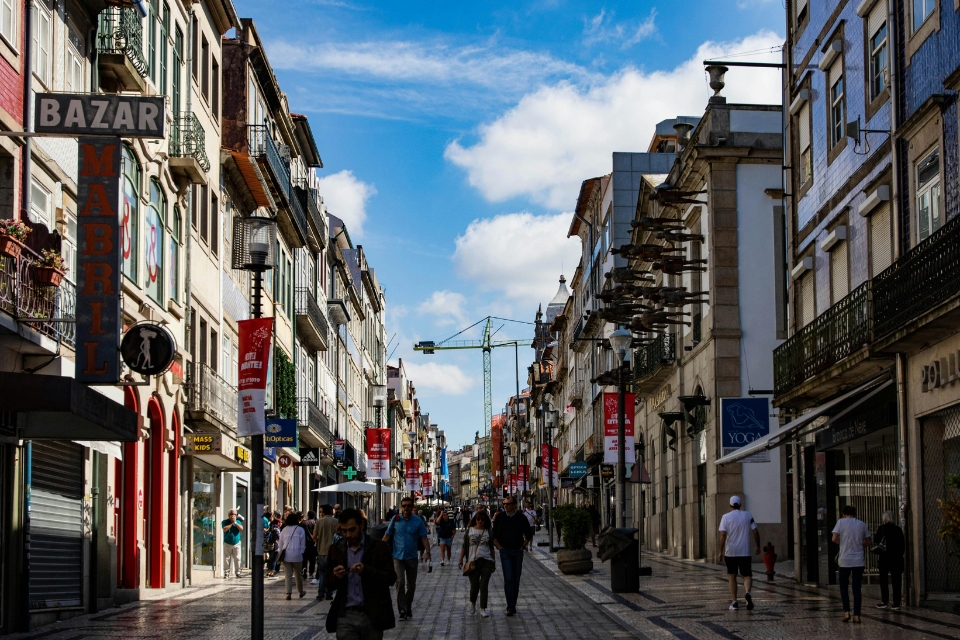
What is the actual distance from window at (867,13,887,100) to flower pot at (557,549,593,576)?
12.8 metres

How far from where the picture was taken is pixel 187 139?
92.5 ft

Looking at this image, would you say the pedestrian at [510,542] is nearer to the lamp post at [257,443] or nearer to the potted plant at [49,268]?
the lamp post at [257,443]

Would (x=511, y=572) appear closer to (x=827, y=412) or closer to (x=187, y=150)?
(x=827, y=412)

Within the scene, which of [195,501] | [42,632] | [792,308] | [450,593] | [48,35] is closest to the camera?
[42,632]

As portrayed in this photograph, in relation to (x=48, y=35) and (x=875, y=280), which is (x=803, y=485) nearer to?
(x=875, y=280)

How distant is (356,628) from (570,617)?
31.3 ft

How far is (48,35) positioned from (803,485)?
52.2ft

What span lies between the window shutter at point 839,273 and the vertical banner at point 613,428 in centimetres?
588

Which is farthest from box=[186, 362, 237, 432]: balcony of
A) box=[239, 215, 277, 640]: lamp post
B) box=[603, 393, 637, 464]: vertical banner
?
box=[239, 215, 277, 640]: lamp post

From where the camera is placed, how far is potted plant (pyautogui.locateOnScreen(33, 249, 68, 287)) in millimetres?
16938

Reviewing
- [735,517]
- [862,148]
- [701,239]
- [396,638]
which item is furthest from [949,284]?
[701,239]

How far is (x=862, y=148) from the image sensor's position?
2292 centimetres

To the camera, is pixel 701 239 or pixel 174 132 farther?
pixel 701 239

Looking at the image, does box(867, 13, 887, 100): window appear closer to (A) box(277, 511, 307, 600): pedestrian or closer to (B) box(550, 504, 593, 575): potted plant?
(A) box(277, 511, 307, 600): pedestrian
